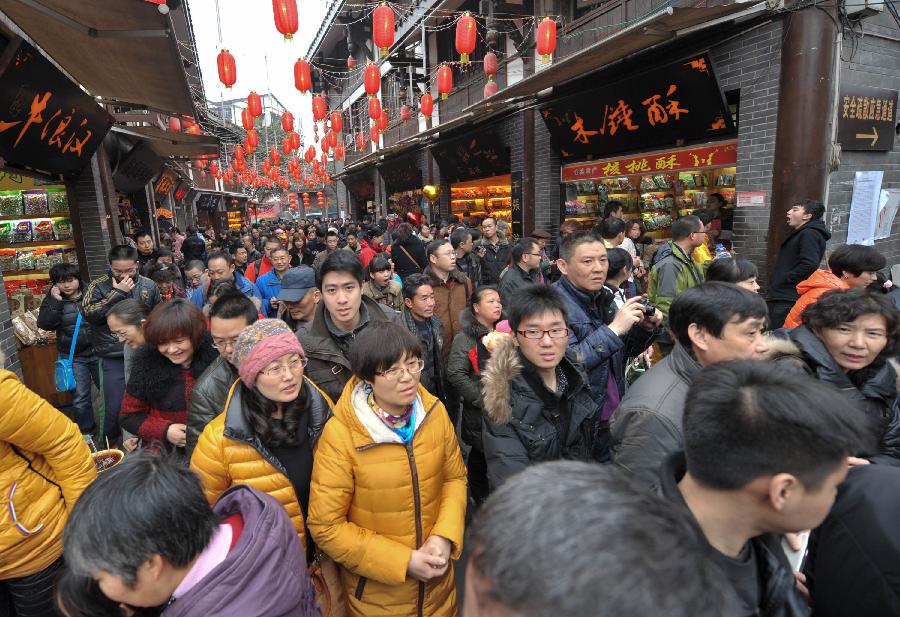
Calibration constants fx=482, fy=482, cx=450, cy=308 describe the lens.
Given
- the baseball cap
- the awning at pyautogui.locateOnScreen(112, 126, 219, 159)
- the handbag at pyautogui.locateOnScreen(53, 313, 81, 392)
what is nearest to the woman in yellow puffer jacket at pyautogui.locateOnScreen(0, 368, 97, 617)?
the baseball cap

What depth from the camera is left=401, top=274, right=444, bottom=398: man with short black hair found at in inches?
148

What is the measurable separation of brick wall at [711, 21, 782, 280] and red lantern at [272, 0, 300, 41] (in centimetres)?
564

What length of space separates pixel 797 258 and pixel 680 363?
4366 mm

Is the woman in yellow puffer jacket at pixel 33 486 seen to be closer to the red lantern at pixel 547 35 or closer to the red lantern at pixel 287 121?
the red lantern at pixel 547 35

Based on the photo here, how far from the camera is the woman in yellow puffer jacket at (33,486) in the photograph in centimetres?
190

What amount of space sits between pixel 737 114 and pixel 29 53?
8.07 m

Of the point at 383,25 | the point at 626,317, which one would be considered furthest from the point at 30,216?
the point at 626,317

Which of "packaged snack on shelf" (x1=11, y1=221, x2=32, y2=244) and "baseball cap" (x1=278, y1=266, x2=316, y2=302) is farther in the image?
"packaged snack on shelf" (x1=11, y1=221, x2=32, y2=244)

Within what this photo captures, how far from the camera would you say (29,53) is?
4.52m

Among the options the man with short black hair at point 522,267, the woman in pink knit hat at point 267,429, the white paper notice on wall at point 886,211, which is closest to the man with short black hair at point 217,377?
the woman in pink knit hat at point 267,429

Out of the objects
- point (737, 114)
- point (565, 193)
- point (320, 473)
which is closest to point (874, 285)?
point (737, 114)

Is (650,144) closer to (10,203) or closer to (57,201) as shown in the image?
(57,201)

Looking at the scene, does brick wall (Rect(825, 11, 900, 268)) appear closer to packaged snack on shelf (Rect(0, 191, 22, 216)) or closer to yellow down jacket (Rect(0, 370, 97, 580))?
yellow down jacket (Rect(0, 370, 97, 580))

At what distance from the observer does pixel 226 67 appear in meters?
8.43
